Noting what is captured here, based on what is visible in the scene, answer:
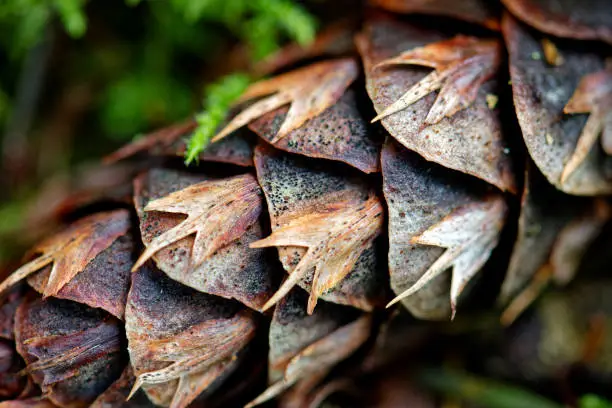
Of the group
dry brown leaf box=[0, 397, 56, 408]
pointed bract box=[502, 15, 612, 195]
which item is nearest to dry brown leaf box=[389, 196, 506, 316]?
pointed bract box=[502, 15, 612, 195]

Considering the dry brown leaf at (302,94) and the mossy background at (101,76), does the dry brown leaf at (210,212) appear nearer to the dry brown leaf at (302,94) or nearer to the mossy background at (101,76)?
the dry brown leaf at (302,94)

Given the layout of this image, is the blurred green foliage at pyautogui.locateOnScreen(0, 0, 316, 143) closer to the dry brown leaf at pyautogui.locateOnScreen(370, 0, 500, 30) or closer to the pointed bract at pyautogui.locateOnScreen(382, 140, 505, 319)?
the dry brown leaf at pyautogui.locateOnScreen(370, 0, 500, 30)

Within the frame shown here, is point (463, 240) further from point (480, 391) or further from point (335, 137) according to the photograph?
point (480, 391)

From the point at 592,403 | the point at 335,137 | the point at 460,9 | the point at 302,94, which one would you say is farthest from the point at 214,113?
the point at 592,403

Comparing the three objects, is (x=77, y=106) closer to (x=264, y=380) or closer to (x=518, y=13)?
(x=264, y=380)

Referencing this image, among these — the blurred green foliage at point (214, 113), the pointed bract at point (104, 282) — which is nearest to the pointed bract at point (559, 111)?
the blurred green foliage at point (214, 113)
